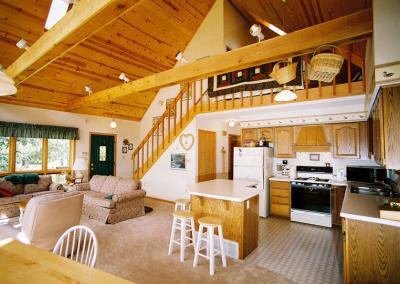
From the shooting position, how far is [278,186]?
5016 millimetres

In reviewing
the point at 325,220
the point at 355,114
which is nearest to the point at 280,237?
the point at 325,220

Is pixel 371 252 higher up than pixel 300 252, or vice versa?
pixel 371 252

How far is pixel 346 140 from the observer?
4.50m

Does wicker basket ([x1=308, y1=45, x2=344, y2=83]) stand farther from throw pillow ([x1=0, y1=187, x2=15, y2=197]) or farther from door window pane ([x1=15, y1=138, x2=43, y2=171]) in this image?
door window pane ([x1=15, y1=138, x2=43, y2=171])

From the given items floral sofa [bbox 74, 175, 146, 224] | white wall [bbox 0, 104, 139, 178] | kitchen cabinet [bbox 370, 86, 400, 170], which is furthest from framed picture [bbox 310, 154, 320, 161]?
white wall [bbox 0, 104, 139, 178]

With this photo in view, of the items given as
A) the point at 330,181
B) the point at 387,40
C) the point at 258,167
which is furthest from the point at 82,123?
the point at 387,40

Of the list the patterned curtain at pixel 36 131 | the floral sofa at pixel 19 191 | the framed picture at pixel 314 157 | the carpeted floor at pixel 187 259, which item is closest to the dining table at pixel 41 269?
the carpeted floor at pixel 187 259

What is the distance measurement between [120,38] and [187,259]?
17.4 feet

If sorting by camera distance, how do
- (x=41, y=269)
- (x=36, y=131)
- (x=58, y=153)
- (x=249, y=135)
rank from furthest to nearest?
(x=58, y=153), (x=36, y=131), (x=249, y=135), (x=41, y=269)

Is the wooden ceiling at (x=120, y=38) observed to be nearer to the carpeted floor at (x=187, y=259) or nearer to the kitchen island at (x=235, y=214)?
the carpeted floor at (x=187, y=259)

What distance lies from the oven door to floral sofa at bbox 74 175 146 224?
11.2ft

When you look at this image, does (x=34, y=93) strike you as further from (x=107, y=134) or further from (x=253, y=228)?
(x=253, y=228)

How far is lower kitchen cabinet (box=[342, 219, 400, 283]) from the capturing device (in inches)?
77.6

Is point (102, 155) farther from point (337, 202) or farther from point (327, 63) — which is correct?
point (327, 63)
